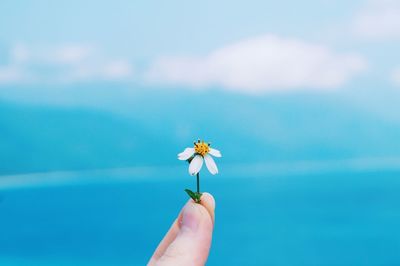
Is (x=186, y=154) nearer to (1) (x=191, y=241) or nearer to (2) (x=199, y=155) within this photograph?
(2) (x=199, y=155)

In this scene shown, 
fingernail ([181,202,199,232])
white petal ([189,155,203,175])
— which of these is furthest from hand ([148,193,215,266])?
white petal ([189,155,203,175])

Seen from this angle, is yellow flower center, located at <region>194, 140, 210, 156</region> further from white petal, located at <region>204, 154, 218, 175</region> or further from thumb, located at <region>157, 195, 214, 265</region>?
thumb, located at <region>157, 195, 214, 265</region>

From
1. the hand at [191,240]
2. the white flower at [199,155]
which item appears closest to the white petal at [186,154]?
the white flower at [199,155]

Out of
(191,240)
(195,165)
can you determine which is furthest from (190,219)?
(195,165)

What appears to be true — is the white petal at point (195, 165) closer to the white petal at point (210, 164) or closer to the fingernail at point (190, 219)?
the white petal at point (210, 164)

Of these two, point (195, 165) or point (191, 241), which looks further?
point (195, 165)
